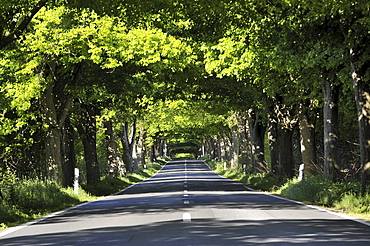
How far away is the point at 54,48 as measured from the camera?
20953 millimetres

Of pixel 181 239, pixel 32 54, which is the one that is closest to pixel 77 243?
pixel 181 239

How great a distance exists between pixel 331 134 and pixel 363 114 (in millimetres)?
4311

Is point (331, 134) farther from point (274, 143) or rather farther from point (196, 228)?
point (274, 143)

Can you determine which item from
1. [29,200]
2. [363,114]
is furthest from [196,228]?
[29,200]

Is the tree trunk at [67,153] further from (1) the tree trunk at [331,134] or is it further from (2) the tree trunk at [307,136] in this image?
(1) the tree trunk at [331,134]

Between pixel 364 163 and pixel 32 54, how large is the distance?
35.5ft

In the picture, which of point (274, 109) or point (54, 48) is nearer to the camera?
point (54, 48)

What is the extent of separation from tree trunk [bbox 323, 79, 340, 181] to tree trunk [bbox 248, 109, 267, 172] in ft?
53.1

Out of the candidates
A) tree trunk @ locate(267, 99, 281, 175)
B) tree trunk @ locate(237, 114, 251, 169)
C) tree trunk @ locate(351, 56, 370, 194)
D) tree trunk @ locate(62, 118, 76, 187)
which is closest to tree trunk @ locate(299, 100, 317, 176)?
tree trunk @ locate(267, 99, 281, 175)

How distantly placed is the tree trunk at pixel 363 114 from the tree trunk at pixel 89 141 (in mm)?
18189

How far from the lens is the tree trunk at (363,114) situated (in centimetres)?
1742

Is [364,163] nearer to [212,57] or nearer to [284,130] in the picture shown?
[212,57]

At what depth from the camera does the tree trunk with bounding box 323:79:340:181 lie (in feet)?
70.7

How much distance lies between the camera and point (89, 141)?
1341 inches
